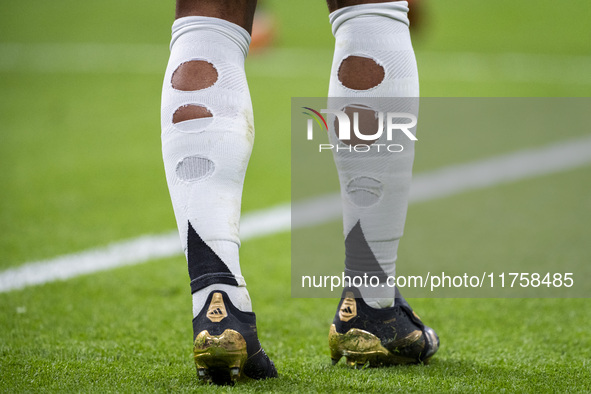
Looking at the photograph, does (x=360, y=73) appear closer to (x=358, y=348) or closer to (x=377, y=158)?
(x=377, y=158)

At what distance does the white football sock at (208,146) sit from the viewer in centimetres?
110

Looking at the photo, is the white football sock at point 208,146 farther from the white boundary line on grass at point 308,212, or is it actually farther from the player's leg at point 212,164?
the white boundary line on grass at point 308,212

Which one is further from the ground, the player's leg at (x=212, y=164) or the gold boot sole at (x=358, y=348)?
the player's leg at (x=212, y=164)

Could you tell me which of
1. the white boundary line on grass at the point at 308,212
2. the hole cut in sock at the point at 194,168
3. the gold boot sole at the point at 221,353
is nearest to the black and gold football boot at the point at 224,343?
the gold boot sole at the point at 221,353

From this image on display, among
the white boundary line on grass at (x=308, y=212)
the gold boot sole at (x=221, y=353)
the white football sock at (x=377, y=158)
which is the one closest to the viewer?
the gold boot sole at (x=221, y=353)

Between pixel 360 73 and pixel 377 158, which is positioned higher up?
pixel 360 73

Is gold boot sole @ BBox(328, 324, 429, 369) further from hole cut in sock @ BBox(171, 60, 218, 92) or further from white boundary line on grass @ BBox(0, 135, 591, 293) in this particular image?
white boundary line on grass @ BBox(0, 135, 591, 293)

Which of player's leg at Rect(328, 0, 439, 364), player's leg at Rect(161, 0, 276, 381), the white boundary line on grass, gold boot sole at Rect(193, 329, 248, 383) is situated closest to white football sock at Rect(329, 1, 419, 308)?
player's leg at Rect(328, 0, 439, 364)

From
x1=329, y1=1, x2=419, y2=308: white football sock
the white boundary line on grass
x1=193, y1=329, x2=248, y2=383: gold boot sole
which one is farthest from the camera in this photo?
the white boundary line on grass

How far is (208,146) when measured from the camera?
44.3 inches

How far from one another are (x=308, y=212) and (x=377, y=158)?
1.50m

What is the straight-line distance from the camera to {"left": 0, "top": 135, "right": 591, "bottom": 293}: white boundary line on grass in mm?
2012

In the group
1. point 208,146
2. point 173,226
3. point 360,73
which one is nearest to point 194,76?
point 208,146

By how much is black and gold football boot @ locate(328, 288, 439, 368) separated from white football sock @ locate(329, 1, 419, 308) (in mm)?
25
